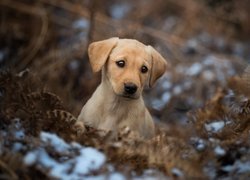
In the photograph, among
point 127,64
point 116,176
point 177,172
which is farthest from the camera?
point 127,64

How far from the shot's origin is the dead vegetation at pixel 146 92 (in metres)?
4.51

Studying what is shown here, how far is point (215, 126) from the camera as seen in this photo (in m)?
5.72

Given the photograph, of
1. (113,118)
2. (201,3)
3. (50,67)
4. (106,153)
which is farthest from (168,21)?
(106,153)

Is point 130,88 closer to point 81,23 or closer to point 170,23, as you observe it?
point 81,23

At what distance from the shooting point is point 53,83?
29.6 ft

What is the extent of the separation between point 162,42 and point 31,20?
7.68 ft

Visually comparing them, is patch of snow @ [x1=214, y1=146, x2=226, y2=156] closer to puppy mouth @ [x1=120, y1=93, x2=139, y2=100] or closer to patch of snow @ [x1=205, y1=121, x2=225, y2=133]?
patch of snow @ [x1=205, y1=121, x2=225, y2=133]

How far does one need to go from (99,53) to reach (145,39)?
5286 mm

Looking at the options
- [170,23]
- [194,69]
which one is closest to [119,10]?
[170,23]

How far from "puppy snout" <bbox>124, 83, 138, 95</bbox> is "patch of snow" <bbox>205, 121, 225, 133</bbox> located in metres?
0.86

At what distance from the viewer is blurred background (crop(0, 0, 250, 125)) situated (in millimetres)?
9406

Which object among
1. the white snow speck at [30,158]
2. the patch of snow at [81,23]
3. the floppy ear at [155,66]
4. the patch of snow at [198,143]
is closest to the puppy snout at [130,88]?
the floppy ear at [155,66]

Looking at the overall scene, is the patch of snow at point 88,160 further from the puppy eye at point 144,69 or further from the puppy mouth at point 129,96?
the puppy eye at point 144,69

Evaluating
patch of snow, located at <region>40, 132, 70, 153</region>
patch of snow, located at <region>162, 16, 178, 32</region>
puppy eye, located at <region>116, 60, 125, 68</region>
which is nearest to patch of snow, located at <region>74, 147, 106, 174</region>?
patch of snow, located at <region>40, 132, 70, 153</region>
